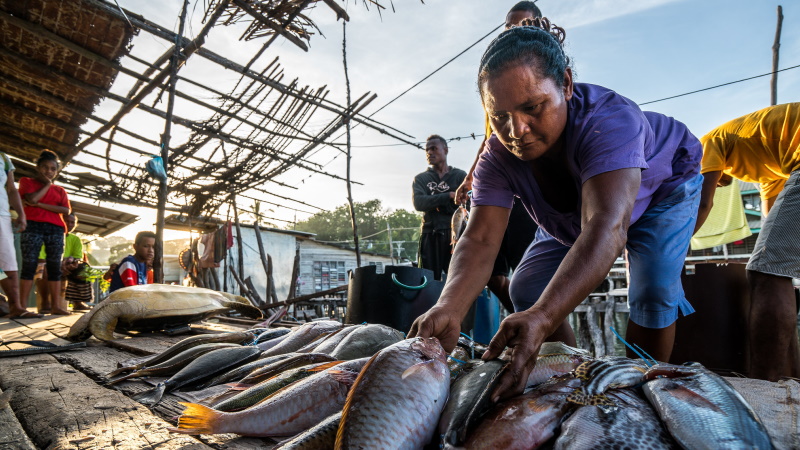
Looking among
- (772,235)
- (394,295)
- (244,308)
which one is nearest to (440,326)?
(394,295)

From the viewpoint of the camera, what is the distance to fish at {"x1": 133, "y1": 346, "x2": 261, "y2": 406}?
1.96 m

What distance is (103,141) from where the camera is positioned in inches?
360

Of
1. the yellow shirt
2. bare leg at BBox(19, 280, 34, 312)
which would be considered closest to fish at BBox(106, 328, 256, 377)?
the yellow shirt

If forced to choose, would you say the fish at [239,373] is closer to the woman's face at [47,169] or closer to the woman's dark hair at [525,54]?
the woman's dark hair at [525,54]

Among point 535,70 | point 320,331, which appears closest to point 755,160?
point 535,70

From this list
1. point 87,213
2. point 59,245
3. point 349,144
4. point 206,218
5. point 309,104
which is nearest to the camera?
point 59,245

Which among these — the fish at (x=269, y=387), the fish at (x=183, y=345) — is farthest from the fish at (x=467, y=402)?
the fish at (x=183, y=345)

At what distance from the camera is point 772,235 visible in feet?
9.18

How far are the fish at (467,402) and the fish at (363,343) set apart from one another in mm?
941

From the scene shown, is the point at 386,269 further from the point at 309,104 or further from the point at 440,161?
the point at 309,104

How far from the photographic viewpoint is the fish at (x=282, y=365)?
199 centimetres

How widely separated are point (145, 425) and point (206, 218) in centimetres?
1640

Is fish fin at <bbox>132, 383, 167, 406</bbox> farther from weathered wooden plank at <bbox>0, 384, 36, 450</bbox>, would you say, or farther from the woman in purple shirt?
the woman in purple shirt

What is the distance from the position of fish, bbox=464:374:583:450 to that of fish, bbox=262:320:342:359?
6.63ft
